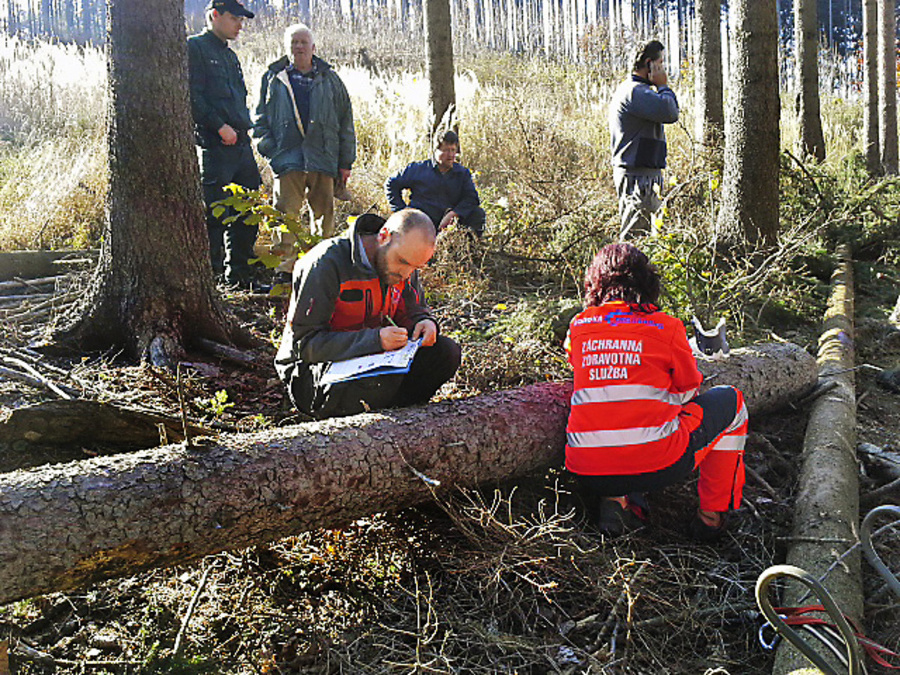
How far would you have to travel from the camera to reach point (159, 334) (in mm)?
4492

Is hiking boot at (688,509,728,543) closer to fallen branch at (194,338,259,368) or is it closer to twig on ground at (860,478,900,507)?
twig on ground at (860,478,900,507)

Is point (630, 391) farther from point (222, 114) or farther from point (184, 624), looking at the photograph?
point (222, 114)

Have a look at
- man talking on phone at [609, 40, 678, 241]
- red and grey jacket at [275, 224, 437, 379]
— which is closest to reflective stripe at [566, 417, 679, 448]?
red and grey jacket at [275, 224, 437, 379]

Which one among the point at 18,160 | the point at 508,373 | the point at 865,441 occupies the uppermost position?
the point at 18,160

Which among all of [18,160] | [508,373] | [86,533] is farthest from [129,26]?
[18,160]

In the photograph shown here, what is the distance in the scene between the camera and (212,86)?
6316 mm

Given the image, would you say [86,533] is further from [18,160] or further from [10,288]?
[18,160]

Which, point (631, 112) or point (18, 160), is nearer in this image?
point (631, 112)

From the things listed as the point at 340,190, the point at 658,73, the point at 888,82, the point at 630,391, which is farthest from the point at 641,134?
the point at 888,82

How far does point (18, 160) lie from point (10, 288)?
307 cm

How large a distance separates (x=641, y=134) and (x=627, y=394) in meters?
4.02

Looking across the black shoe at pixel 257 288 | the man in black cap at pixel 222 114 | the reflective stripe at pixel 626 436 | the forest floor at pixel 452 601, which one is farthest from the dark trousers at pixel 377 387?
the man in black cap at pixel 222 114

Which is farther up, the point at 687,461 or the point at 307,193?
the point at 307,193

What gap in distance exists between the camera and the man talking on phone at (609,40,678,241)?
6324 millimetres
